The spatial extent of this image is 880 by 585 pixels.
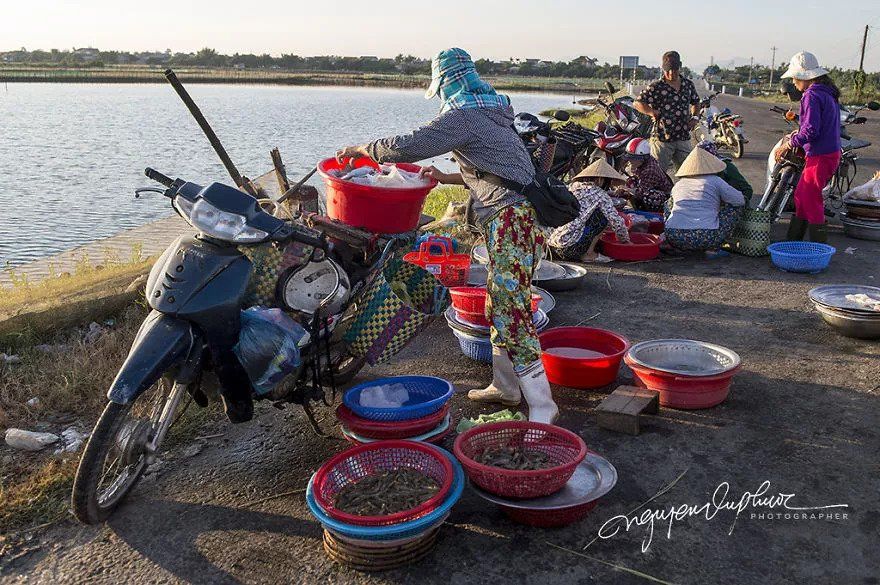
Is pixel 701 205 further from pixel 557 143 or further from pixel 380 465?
pixel 380 465

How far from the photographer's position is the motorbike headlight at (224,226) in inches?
111

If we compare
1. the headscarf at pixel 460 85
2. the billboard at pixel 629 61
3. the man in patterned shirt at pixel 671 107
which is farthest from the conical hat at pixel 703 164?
the billboard at pixel 629 61

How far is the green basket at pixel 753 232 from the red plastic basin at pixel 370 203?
14.0 feet

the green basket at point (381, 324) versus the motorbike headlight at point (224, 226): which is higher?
the motorbike headlight at point (224, 226)

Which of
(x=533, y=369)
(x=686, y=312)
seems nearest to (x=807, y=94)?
(x=686, y=312)

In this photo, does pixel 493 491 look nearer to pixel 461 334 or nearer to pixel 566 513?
pixel 566 513

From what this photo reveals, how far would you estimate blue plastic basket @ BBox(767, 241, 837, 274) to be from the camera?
618 cm

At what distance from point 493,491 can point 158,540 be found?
1275 millimetres

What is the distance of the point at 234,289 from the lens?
2.88m

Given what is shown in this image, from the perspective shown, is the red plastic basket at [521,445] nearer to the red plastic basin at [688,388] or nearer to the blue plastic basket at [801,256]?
the red plastic basin at [688,388]

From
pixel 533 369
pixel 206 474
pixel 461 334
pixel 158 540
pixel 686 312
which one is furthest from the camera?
pixel 686 312

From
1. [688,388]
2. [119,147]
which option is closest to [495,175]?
[688,388]

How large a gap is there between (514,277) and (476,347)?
1026mm

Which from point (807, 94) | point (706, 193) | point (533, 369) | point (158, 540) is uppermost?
point (807, 94)
